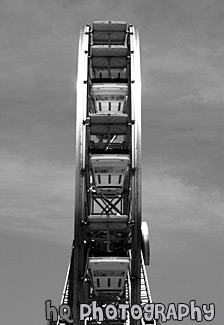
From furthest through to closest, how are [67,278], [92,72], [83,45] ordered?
[67,278] < [92,72] < [83,45]

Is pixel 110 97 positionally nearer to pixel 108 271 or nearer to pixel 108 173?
pixel 108 173

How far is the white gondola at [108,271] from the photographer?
2579 inches

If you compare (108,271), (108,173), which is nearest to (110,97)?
(108,173)

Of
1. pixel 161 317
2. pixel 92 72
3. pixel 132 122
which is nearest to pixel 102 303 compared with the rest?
pixel 161 317

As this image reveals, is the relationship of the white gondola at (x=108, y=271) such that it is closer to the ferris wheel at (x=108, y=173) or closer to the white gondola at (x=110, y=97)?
the ferris wheel at (x=108, y=173)

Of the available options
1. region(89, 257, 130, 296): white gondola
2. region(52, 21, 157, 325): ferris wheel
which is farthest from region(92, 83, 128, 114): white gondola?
region(89, 257, 130, 296): white gondola

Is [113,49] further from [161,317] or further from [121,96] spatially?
[161,317]

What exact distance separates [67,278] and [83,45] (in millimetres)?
27055

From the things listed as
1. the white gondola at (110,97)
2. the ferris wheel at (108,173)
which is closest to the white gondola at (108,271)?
the ferris wheel at (108,173)

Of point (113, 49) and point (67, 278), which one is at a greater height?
point (113, 49)

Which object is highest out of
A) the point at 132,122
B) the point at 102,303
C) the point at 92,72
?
the point at 92,72

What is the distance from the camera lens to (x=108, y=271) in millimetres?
66125

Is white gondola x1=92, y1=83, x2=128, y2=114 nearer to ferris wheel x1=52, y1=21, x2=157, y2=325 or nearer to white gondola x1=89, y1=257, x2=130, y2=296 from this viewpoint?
ferris wheel x1=52, y1=21, x2=157, y2=325

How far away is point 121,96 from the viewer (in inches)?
2963
